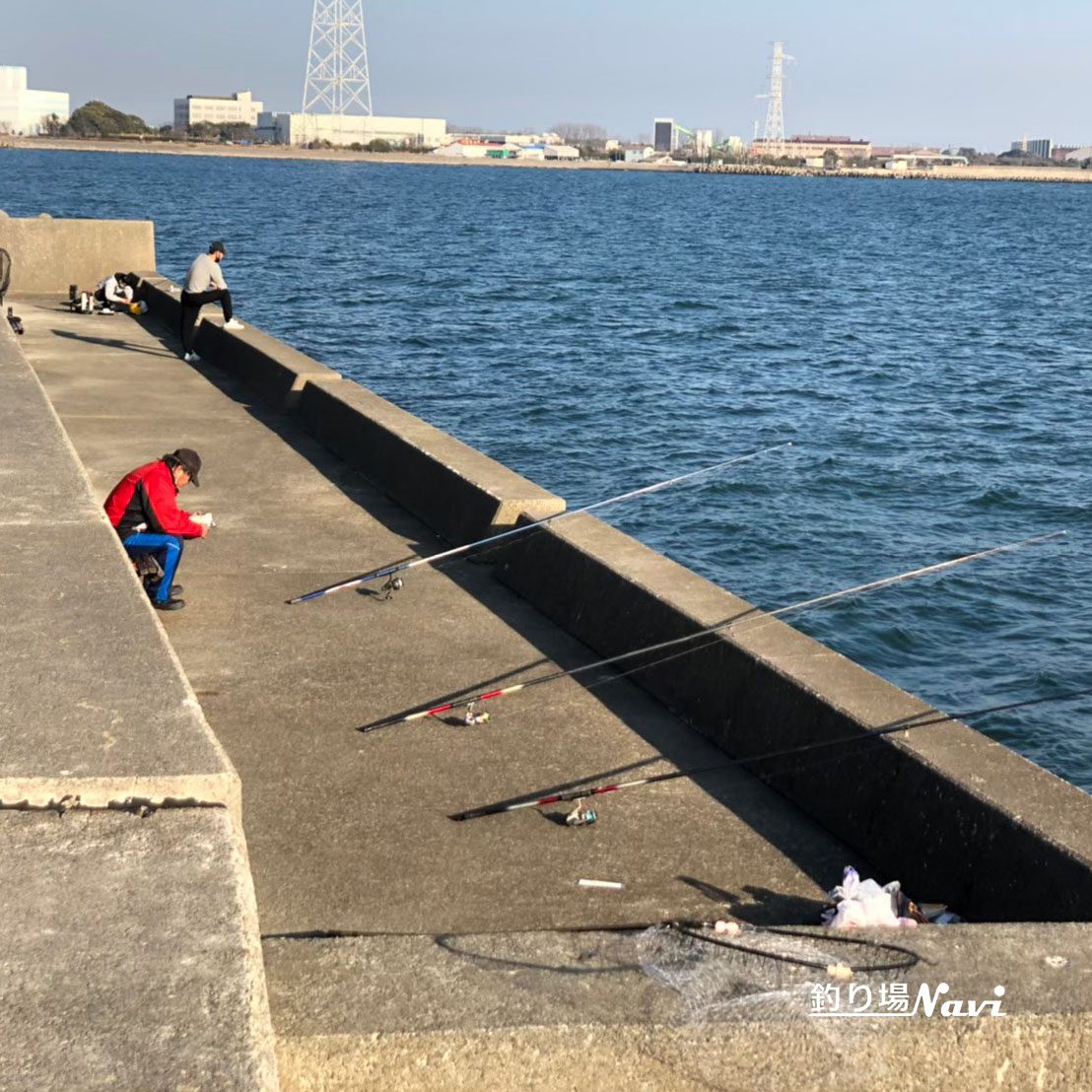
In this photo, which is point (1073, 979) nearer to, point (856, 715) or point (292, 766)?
point (856, 715)

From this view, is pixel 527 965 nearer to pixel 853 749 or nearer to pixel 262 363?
pixel 853 749

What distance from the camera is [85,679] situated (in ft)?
14.7

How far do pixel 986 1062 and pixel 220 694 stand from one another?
3553mm

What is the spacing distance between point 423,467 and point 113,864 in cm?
568

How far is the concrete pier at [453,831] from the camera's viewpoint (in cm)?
329

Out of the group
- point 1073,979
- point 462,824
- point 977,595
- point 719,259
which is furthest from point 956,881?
point 719,259

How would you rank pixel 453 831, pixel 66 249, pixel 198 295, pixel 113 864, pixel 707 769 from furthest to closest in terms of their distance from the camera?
pixel 66 249, pixel 198 295, pixel 707 769, pixel 453 831, pixel 113 864

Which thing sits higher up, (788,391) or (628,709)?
(628,709)

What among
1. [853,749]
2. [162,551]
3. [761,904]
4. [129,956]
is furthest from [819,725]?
[162,551]

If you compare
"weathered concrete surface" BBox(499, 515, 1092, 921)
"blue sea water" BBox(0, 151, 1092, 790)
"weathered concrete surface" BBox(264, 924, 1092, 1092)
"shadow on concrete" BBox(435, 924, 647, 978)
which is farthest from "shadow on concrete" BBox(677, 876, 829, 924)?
"blue sea water" BBox(0, 151, 1092, 790)

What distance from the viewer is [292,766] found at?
18.3 ft

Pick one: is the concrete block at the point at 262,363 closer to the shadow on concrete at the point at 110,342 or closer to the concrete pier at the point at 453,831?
the shadow on concrete at the point at 110,342

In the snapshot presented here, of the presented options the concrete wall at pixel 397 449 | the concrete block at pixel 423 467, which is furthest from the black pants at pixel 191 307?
the concrete block at pixel 423 467

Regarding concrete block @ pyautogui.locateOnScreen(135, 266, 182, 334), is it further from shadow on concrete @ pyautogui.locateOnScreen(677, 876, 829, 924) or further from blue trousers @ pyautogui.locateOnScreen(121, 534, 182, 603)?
shadow on concrete @ pyautogui.locateOnScreen(677, 876, 829, 924)
